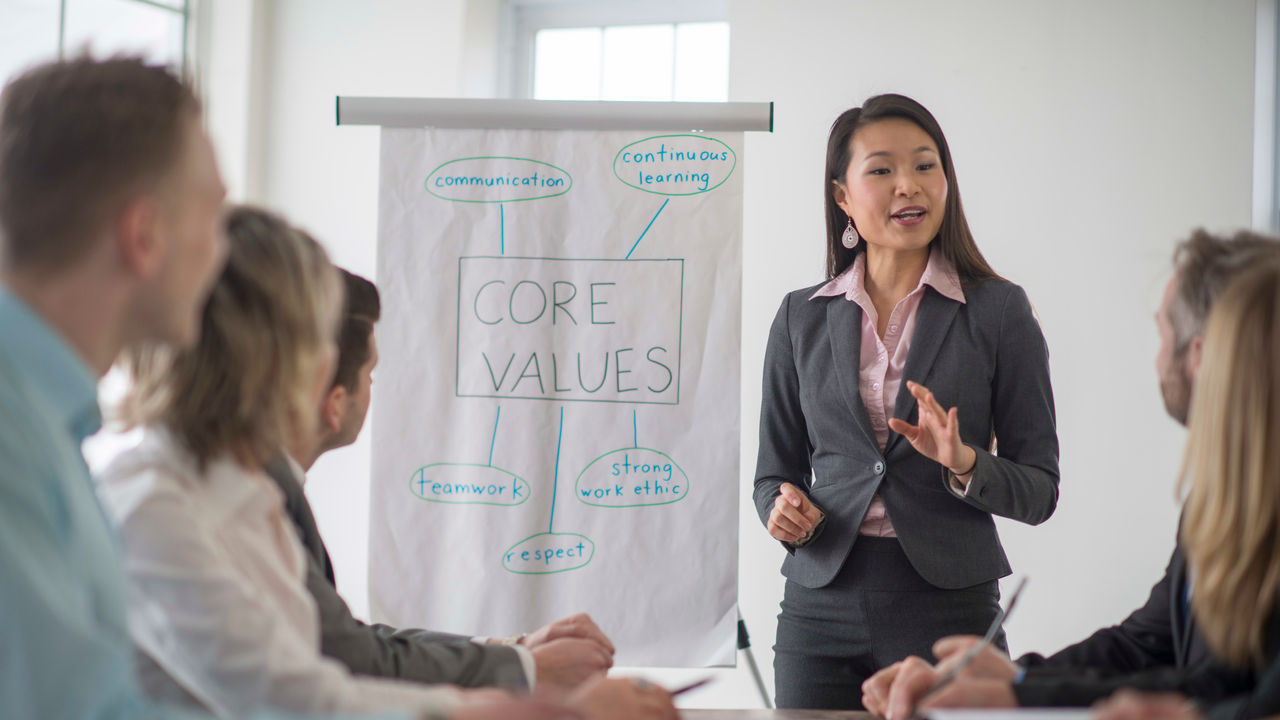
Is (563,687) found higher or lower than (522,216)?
lower

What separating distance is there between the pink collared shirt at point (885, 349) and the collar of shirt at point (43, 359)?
155cm

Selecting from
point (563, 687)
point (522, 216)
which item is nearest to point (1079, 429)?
point (522, 216)

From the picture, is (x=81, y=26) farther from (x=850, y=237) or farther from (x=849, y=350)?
(x=849, y=350)

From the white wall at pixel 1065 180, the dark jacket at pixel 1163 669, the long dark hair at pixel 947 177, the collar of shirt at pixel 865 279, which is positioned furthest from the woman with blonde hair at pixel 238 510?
the white wall at pixel 1065 180

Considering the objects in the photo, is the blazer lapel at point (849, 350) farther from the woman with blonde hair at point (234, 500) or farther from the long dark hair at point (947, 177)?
the woman with blonde hair at point (234, 500)

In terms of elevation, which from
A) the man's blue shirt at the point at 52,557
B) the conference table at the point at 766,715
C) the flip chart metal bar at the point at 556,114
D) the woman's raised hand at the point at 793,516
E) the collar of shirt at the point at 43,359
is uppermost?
the flip chart metal bar at the point at 556,114

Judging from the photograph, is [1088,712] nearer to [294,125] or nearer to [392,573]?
[392,573]

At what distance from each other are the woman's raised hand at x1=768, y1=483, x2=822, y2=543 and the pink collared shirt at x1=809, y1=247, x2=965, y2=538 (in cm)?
11

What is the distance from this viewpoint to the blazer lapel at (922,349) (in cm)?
210

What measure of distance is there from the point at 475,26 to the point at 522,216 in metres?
1.57

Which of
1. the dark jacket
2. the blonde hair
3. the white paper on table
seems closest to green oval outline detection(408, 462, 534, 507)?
the white paper on table

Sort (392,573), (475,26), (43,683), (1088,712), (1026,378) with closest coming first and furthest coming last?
1. (43,683)
2. (1088,712)
3. (1026,378)
4. (392,573)
5. (475,26)

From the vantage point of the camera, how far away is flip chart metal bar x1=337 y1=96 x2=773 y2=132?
247cm

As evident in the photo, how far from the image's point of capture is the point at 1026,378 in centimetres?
209
